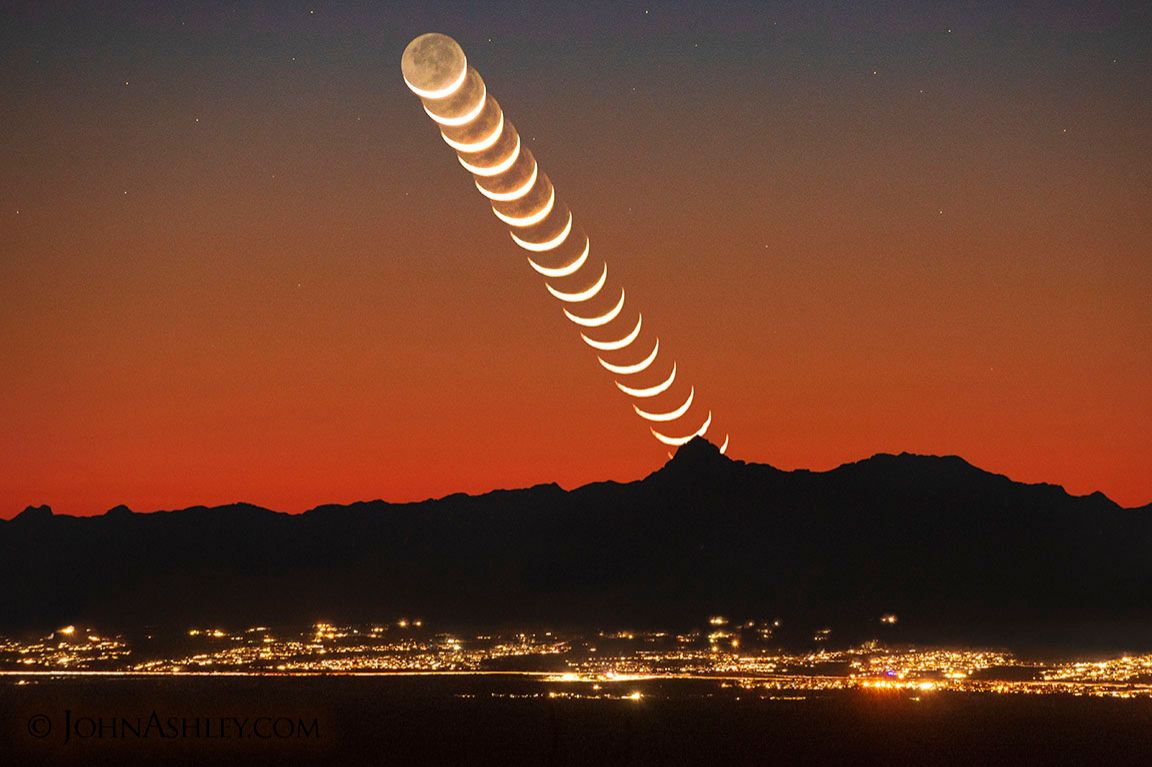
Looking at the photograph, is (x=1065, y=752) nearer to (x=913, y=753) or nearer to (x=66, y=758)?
(x=913, y=753)

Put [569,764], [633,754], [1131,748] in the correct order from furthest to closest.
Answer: [1131,748] → [633,754] → [569,764]

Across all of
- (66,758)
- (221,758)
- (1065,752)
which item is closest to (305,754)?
(221,758)

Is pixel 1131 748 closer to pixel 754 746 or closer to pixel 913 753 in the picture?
pixel 913 753

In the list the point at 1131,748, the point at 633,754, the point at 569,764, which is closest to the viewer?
the point at 569,764

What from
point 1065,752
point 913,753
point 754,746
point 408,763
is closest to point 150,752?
point 408,763

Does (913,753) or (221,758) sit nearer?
(221,758)

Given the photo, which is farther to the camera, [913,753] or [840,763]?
[913,753]

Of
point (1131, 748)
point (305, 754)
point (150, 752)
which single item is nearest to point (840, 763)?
point (1131, 748)

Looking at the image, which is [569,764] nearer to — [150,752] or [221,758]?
[221,758]
